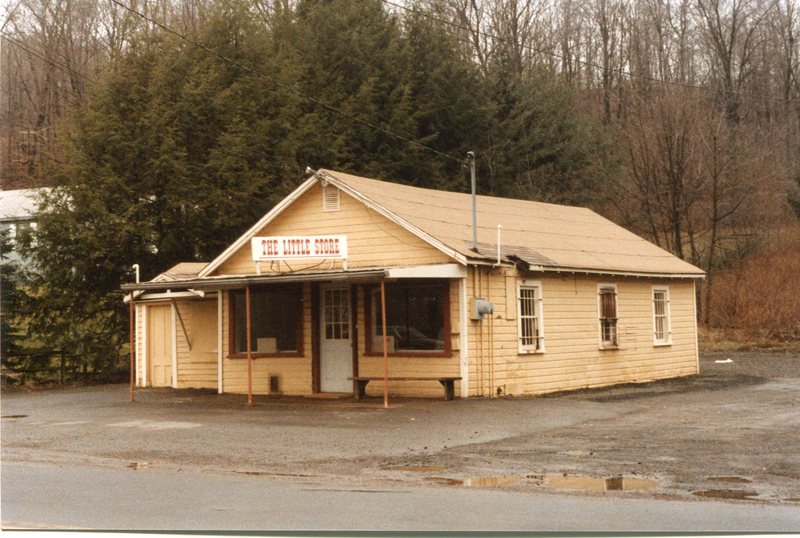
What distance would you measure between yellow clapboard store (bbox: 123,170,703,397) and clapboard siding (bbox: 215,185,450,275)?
3 cm

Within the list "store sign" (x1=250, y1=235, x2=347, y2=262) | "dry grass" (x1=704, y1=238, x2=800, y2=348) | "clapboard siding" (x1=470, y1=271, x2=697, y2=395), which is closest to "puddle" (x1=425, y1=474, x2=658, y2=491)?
"clapboard siding" (x1=470, y1=271, x2=697, y2=395)

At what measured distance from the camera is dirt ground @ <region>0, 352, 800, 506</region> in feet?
39.9

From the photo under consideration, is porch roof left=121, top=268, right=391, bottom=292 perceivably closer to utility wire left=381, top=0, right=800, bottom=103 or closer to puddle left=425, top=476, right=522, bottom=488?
puddle left=425, top=476, right=522, bottom=488

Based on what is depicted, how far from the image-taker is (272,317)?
977 inches

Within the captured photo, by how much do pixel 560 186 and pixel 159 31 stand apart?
18223mm

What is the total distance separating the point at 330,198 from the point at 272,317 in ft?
10.1

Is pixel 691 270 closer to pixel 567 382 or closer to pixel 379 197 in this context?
pixel 567 382

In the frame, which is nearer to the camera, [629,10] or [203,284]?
[203,284]

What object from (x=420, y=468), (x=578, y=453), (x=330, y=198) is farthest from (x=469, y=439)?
(x=330, y=198)

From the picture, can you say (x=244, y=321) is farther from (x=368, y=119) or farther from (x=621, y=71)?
(x=621, y=71)

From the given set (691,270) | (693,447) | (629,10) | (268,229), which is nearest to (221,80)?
(268,229)

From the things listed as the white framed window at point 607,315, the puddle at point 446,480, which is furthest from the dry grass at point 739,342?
the puddle at point 446,480

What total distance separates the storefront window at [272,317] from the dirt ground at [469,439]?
4.46 ft

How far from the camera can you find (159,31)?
37188 mm
